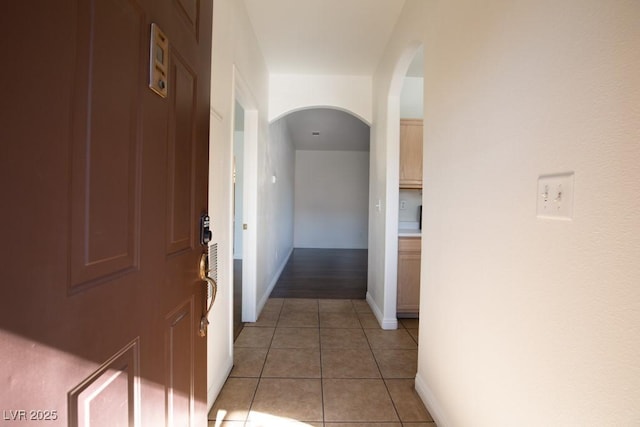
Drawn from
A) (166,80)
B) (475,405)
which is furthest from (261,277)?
→ (166,80)

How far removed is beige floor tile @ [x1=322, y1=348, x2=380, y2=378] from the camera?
2146mm

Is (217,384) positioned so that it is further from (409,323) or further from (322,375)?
(409,323)

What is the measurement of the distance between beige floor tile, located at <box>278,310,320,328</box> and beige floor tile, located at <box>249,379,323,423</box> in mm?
934

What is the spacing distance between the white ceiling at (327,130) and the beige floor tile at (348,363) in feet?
12.1

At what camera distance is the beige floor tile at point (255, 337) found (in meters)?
2.58

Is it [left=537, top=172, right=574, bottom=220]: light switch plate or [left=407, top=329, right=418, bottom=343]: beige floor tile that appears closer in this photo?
[left=537, top=172, right=574, bottom=220]: light switch plate

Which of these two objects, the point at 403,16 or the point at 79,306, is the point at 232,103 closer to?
the point at 403,16

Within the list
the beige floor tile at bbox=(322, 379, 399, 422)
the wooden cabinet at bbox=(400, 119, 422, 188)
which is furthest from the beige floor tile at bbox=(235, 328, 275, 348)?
the wooden cabinet at bbox=(400, 119, 422, 188)

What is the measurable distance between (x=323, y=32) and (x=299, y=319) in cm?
283

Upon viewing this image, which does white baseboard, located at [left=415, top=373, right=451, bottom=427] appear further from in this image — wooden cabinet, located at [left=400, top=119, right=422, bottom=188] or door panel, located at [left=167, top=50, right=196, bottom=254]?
wooden cabinet, located at [left=400, top=119, right=422, bottom=188]

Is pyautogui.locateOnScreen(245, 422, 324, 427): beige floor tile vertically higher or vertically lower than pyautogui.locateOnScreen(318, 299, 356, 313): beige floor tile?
lower

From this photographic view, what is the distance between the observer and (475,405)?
1261 millimetres

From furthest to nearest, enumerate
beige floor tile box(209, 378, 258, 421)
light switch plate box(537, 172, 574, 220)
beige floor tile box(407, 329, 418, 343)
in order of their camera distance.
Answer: beige floor tile box(407, 329, 418, 343) < beige floor tile box(209, 378, 258, 421) < light switch plate box(537, 172, 574, 220)

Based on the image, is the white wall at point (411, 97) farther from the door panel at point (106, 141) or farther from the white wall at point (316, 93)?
the door panel at point (106, 141)
